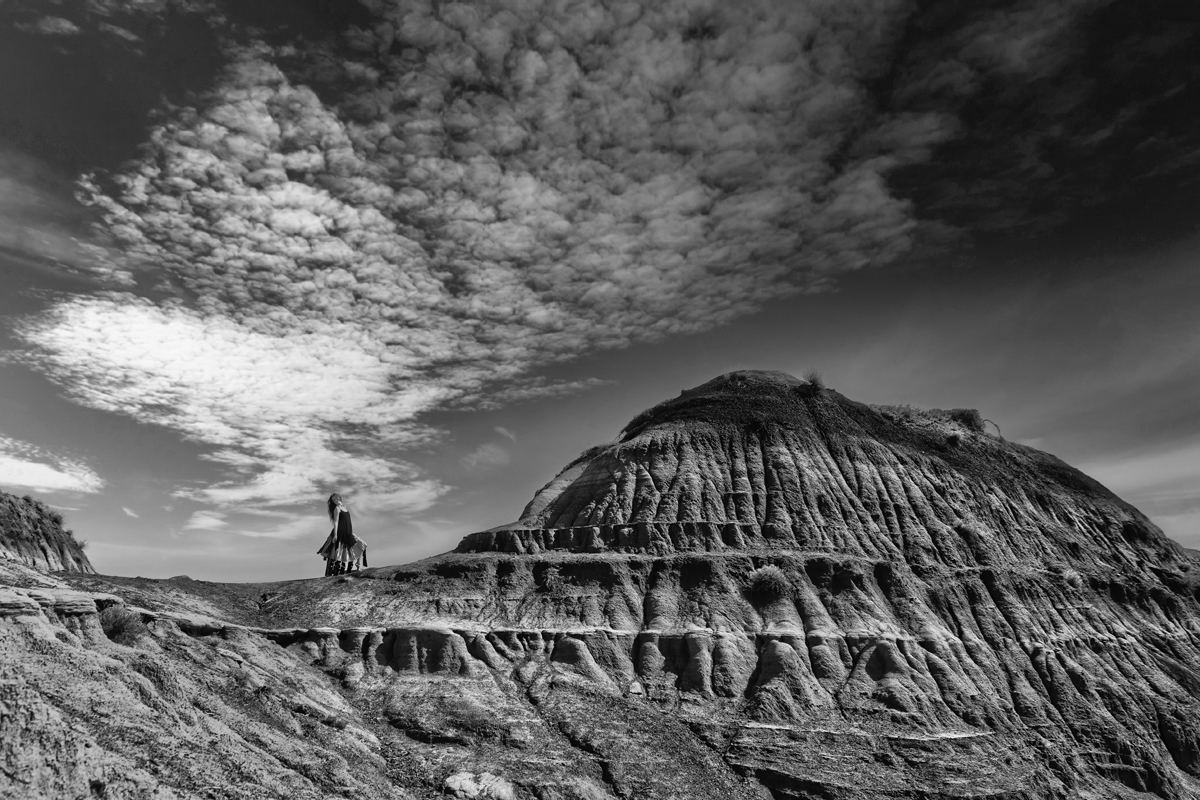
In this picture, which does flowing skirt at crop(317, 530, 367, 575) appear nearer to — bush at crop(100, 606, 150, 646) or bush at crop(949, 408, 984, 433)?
bush at crop(100, 606, 150, 646)

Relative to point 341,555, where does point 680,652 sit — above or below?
below

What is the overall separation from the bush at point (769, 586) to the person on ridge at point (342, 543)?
30.9m

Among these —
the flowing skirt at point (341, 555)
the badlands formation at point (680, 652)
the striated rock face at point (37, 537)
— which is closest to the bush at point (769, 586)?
the badlands formation at point (680, 652)

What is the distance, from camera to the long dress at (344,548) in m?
55.1

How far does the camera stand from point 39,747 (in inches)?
711

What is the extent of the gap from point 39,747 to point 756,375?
216 ft

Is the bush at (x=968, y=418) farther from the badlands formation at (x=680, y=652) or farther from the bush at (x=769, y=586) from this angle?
the bush at (x=769, y=586)

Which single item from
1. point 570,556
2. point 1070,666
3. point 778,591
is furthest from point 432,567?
point 1070,666

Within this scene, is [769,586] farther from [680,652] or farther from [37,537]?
[37,537]

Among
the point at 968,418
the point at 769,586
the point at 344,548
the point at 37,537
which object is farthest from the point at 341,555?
the point at 968,418

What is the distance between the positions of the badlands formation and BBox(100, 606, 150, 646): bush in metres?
0.16

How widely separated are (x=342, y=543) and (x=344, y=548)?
1.54ft

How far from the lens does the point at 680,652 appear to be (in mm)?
43969

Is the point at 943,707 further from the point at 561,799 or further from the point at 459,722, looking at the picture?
the point at 459,722
